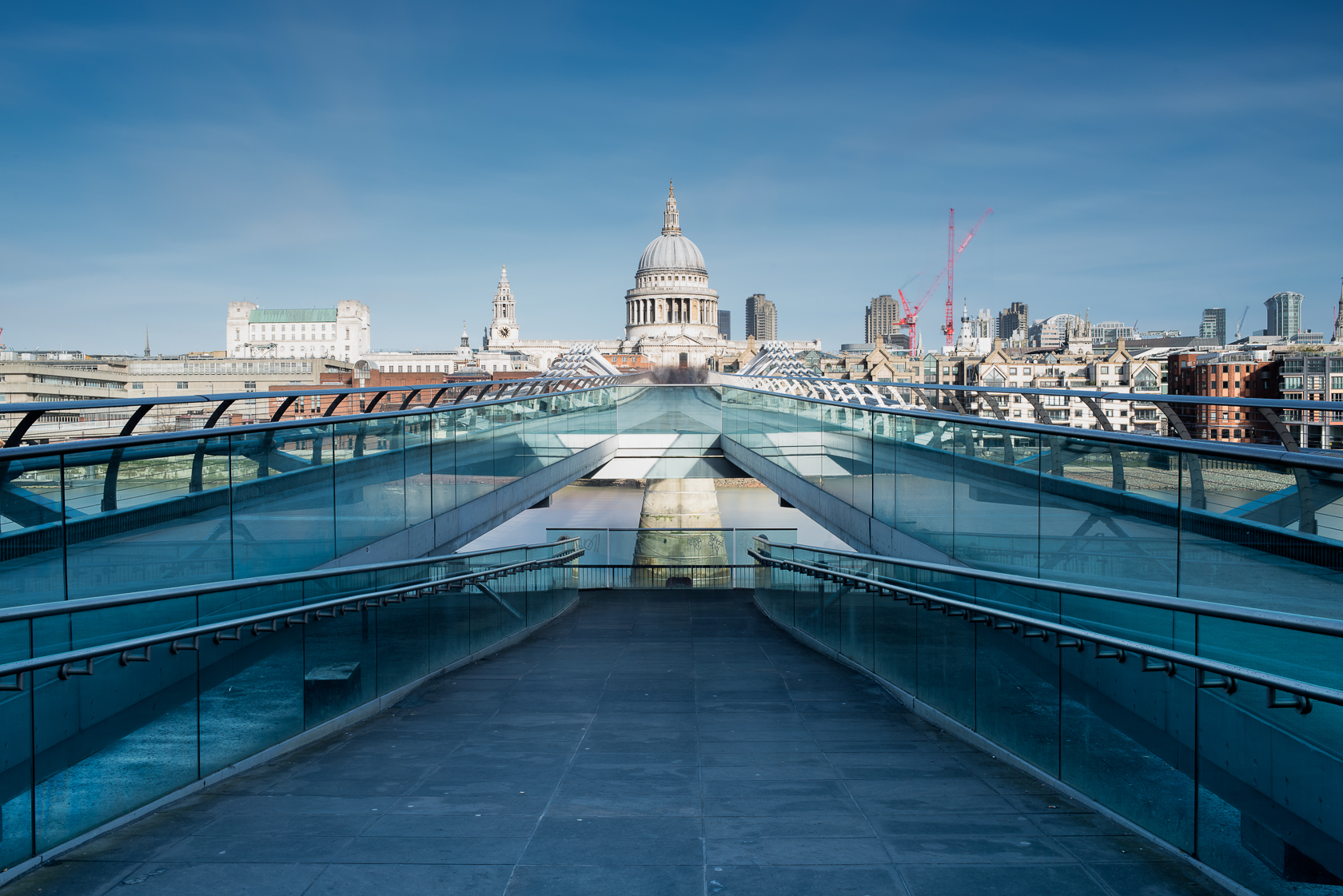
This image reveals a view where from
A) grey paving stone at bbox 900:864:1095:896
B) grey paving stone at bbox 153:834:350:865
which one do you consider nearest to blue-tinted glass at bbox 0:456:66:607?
grey paving stone at bbox 153:834:350:865

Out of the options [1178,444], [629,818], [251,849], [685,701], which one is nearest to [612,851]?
[629,818]

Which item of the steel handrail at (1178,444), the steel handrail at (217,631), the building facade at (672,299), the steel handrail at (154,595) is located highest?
the building facade at (672,299)

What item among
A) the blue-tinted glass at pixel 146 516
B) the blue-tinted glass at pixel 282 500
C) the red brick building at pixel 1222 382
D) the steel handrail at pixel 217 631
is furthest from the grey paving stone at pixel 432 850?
the red brick building at pixel 1222 382

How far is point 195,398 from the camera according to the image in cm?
817

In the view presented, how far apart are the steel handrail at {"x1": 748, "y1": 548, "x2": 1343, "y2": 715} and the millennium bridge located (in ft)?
0.06

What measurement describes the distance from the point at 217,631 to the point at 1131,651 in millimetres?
5004

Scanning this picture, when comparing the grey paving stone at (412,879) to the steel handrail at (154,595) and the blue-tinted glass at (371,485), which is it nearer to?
the steel handrail at (154,595)

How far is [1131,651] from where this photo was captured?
17.0ft

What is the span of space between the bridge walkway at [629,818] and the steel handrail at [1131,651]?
0.81 metres

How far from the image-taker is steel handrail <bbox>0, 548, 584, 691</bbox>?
477 cm

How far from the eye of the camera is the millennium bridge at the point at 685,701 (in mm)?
4359

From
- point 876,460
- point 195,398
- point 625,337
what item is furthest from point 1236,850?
point 625,337

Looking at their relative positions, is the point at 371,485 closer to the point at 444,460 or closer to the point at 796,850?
the point at 444,460

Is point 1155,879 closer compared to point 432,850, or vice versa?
point 1155,879
